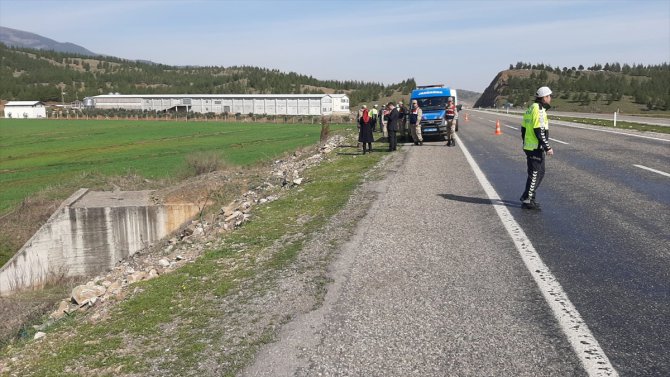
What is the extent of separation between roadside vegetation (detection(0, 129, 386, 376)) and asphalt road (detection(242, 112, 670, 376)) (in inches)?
12.6

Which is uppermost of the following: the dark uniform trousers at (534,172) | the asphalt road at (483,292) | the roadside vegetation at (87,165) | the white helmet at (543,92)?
the white helmet at (543,92)

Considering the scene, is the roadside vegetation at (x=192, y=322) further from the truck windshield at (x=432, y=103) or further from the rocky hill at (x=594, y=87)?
the rocky hill at (x=594, y=87)

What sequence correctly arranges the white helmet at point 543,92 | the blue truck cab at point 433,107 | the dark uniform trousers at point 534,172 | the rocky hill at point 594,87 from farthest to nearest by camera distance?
the rocky hill at point 594,87, the blue truck cab at point 433,107, the dark uniform trousers at point 534,172, the white helmet at point 543,92

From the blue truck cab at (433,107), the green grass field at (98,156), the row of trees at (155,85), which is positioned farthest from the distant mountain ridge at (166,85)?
the blue truck cab at (433,107)

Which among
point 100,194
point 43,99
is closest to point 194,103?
point 43,99

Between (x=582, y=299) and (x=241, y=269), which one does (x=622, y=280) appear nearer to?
(x=582, y=299)

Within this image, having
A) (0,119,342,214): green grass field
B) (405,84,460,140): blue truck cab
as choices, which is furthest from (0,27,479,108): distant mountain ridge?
(405,84,460,140): blue truck cab

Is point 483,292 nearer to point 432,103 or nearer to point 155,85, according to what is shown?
point 432,103

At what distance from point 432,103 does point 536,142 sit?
14838 millimetres

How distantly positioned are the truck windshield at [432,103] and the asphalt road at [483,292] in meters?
13.3

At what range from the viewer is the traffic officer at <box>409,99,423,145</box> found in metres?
21.0

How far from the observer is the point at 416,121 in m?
21.1

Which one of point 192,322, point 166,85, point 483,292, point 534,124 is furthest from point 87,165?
point 166,85

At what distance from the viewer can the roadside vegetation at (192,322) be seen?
4.03 m
